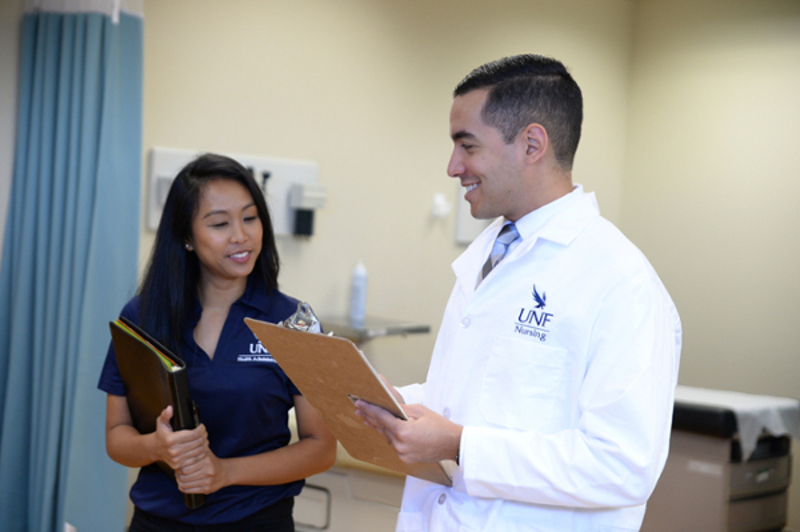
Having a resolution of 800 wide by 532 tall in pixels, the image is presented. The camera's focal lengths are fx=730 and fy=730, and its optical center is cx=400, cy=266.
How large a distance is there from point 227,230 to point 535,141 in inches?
27.6

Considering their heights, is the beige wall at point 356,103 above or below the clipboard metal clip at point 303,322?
above

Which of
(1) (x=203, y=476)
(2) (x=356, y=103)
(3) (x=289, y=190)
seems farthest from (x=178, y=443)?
(2) (x=356, y=103)

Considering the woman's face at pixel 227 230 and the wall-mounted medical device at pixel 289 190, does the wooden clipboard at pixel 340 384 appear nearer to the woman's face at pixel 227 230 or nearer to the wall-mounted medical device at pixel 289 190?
the woman's face at pixel 227 230

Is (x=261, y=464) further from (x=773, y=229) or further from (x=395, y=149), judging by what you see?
(x=773, y=229)

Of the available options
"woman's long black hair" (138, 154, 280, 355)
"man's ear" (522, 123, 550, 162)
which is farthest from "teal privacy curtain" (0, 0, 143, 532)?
"man's ear" (522, 123, 550, 162)

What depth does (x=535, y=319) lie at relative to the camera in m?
1.22

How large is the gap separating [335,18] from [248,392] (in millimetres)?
2285

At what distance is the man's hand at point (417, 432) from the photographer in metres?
1.16

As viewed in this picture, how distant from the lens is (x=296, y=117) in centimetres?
324

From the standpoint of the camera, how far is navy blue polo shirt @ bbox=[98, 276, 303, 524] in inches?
58.8

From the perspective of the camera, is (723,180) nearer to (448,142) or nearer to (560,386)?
(448,142)

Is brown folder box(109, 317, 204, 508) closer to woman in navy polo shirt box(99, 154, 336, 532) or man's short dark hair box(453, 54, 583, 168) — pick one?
woman in navy polo shirt box(99, 154, 336, 532)

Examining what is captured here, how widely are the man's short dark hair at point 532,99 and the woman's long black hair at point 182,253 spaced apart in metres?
0.59

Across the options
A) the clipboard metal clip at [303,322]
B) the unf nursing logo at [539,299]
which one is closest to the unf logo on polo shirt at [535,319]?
the unf nursing logo at [539,299]
